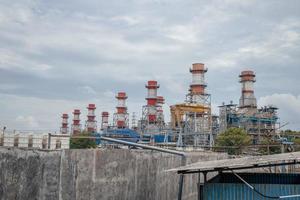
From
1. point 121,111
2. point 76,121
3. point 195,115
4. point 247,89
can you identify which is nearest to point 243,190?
point 195,115

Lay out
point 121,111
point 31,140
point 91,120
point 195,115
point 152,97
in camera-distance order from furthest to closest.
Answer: point 91,120, point 121,111, point 152,97, point 195,115, point 31,140

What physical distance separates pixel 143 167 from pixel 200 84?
4414 cm

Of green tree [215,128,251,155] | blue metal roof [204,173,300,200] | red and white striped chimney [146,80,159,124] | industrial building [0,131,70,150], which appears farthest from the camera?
red and white striped chimney [146,80,159,124]

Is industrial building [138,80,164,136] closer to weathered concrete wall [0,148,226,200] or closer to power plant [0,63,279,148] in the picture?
power plant [0,63,279,148]

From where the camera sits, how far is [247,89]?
51875mm

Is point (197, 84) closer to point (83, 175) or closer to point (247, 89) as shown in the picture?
point (247, 89)

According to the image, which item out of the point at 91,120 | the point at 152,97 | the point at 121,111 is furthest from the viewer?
the point at 91,120

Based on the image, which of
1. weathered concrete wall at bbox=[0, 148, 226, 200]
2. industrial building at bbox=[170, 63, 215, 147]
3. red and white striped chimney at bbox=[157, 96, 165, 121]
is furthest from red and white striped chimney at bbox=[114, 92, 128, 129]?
weathered concrete wall at bbox=[0, 148, 226, 200]

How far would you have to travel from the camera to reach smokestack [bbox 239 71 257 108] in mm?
51116

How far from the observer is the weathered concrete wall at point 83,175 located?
4.81m

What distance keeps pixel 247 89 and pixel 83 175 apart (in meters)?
48.6

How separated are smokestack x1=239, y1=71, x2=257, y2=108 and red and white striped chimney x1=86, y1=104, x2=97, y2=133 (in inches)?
1560

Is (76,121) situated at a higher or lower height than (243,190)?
higher

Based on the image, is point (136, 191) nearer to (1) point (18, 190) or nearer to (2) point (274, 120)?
(1) point (18, 190)
